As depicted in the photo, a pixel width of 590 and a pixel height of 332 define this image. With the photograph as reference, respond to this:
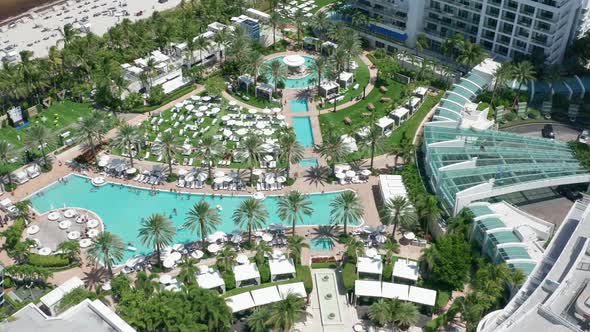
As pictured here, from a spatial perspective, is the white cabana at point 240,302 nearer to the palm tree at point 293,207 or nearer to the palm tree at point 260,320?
the palm tree at point 260,320

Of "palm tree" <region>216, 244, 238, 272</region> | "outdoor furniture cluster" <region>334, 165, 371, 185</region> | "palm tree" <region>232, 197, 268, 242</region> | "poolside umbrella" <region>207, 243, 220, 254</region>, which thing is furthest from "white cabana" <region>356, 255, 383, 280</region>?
"poolside umbrella" <region>207, 243, 220, 254</region>

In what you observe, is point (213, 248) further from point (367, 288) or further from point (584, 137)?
point (584, 137)

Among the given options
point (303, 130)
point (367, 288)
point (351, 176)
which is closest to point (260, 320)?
point (367, 288)

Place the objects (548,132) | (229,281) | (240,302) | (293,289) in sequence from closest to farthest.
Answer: (240,302) → (293,289) → (229,281) → (548,132)

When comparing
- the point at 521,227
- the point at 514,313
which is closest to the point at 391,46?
the point at 521,227

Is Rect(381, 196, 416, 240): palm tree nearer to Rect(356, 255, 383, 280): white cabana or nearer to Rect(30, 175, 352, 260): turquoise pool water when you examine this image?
Rect(356, 255, 383, 280): white cabana

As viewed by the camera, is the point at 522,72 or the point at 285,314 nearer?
the point at 285,314
